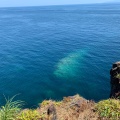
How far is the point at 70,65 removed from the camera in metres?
53.9

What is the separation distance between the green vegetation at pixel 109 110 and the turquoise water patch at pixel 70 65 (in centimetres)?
3161

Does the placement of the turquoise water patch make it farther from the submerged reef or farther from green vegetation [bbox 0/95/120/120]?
green vegetation [bbox 0/95/120/120]

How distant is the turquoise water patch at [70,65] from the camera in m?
49.2

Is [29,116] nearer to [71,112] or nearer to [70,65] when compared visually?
[71,112]

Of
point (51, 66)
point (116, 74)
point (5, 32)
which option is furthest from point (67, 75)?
point (5, 32)

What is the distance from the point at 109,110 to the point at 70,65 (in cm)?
3864

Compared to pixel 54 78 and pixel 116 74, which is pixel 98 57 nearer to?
pixel 54 78

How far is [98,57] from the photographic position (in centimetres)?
5956

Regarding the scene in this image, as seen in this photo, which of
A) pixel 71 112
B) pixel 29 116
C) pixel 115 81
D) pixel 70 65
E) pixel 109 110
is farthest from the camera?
pixel 70 65

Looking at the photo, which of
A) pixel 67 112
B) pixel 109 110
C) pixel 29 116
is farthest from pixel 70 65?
pixel 29 116

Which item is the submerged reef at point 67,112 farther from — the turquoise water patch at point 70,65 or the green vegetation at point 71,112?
the turquoise water patch at point 70,65

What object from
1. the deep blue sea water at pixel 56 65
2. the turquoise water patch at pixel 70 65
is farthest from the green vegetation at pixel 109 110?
the turquoise water patch at pixel 70 65

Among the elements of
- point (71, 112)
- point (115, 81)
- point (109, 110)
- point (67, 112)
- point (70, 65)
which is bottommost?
point (70, 65)

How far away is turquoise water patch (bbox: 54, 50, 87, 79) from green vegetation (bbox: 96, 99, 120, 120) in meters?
31.6
